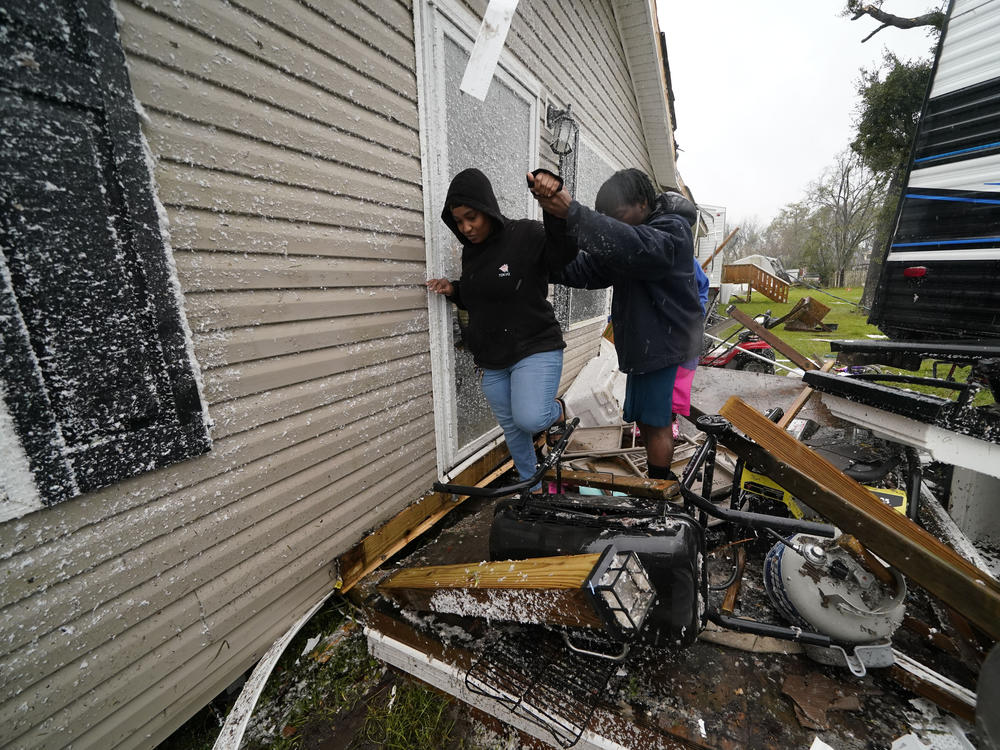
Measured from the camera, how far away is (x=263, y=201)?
4.99 feet

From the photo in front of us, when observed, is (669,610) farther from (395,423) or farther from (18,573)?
(18,573)

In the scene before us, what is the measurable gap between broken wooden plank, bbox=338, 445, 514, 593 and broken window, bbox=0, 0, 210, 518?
1143 millimetres

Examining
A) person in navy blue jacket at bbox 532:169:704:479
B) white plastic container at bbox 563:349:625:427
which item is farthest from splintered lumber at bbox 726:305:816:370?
person in navy blue jacket at bbox 532:169:704:479

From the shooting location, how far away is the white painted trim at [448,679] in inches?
52.2

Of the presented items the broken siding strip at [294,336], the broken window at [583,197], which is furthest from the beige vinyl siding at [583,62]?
the broken siding strip at [294,336]

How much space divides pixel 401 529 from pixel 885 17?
18115mm

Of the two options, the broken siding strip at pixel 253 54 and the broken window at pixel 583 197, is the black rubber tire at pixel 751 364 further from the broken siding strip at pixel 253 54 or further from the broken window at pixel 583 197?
the broken siding strip at pixel 253 54

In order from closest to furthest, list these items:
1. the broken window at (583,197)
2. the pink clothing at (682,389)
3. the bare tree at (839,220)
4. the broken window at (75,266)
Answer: the broken window at (75,266), the pink clothing at (682,389), the broken window at (583,197), the bare tree at (839,220)

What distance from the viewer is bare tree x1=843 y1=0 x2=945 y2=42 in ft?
31.9

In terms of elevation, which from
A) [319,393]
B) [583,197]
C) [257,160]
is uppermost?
[583,197]

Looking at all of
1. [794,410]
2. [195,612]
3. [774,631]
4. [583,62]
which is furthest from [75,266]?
[583,62]

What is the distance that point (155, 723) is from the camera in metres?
1.41

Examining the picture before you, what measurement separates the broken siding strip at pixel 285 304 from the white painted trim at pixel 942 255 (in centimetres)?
506

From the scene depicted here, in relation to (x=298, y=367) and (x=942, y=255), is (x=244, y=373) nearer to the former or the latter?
(x=298, y=367)
